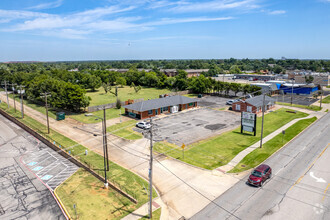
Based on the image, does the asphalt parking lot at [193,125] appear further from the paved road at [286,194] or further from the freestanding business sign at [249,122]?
the paved road at [286,194]

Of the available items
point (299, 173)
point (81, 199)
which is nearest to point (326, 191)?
point (299, 173)

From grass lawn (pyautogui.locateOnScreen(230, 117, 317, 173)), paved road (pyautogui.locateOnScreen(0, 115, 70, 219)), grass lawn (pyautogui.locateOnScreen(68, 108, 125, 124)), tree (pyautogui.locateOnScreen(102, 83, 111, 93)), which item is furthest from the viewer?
tree (pyautogui.locateOnScreen(102, 83, 111, 93))

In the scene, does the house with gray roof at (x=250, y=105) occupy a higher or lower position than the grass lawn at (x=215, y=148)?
higher

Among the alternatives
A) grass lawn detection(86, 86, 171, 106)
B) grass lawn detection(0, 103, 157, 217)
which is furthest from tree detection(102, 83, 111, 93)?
grass lawn detection(0, 103, 157, 217)

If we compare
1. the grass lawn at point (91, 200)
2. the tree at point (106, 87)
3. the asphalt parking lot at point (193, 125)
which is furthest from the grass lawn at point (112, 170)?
the tree at point (106, 87)

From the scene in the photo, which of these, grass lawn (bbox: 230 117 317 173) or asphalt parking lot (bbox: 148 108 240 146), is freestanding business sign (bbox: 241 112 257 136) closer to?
grass lawn (bbox: 230 117 317 173)

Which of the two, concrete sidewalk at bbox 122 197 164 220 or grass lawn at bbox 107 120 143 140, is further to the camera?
grass lawn at bbox 107 120 143 140
